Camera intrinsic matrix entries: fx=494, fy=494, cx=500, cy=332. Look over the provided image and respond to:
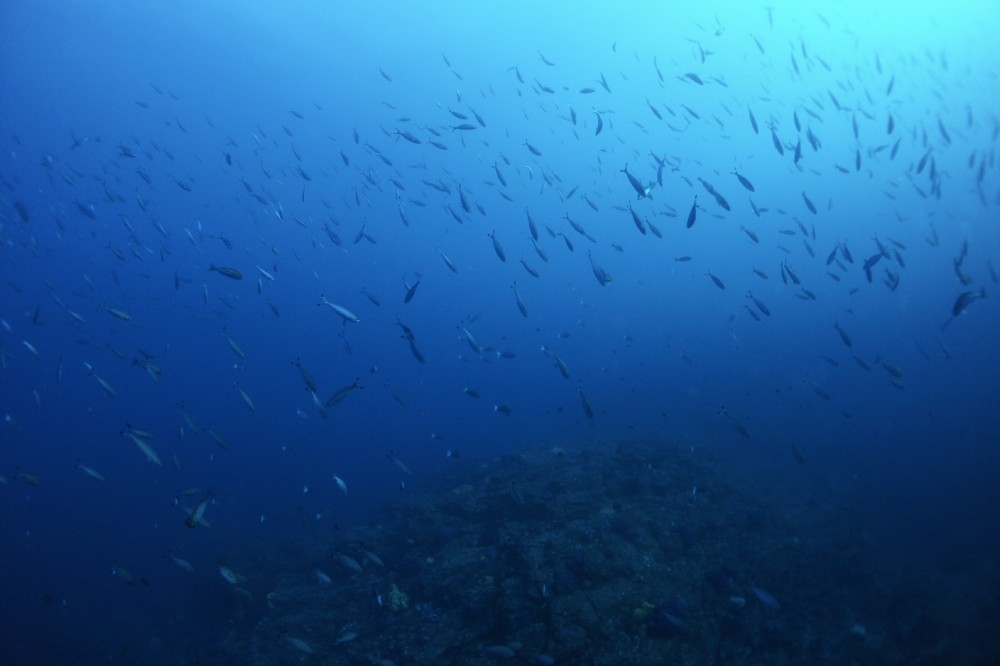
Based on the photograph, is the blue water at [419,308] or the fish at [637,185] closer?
the fish at [637,185]

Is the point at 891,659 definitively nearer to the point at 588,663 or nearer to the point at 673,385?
the point at 588,663

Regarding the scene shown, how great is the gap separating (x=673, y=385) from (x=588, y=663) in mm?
27745

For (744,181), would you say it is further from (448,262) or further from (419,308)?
(419,308)

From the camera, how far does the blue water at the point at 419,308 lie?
14828 mm

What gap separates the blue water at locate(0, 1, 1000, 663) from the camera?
14.8 meters

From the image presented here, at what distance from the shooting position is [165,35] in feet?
117

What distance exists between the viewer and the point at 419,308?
323 feet

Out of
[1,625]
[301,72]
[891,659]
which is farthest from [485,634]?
[301,72]

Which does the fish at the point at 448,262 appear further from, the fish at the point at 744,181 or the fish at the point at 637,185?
the fish at the point at 744,181

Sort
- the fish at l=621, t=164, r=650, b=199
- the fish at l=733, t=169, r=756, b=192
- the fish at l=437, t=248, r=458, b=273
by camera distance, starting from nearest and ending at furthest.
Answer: the fish at l=621, t=164, r=650, b=199 < the fish at l=437, t=248, r=458, b=273 < the fish at l=733, t=169, r=756, b=192

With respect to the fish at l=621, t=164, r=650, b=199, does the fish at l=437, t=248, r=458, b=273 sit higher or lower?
lower

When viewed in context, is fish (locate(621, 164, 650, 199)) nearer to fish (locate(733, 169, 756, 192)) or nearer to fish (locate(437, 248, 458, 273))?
fish (locate(733, 169, 756, 192))

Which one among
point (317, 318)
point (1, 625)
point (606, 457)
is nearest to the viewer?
Answer: point (606, 457)

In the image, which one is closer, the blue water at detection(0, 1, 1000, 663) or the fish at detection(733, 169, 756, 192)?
the fish at detection(733, 169, 756, 192)
